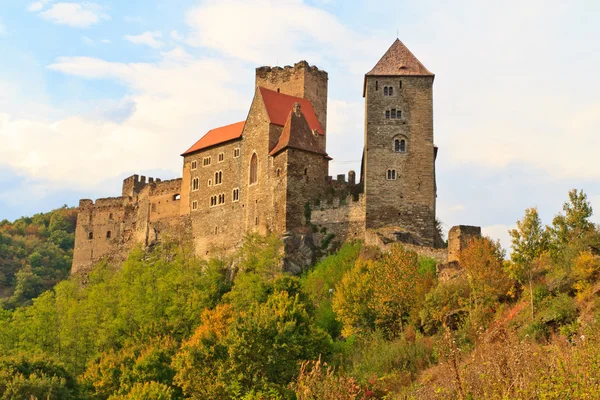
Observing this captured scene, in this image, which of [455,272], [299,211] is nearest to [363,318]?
[455,272]

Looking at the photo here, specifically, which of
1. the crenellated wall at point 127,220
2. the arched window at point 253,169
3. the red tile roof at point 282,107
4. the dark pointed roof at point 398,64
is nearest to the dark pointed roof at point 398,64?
the dark pointed roof at point 398,64

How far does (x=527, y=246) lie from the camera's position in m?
40.7

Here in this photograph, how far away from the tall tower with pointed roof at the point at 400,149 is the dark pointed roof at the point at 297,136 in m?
4.59

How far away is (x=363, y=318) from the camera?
45562 mm

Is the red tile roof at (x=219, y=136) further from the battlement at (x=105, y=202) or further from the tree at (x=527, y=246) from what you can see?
the tree at (x=527, y=246)

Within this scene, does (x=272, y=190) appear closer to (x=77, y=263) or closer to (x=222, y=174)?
(x=222, y=174)

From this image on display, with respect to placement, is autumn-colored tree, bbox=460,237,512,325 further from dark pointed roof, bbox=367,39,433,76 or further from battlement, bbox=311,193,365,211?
dark pointed roof, bbox=367,39,433,76

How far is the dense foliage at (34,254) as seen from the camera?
97938mm

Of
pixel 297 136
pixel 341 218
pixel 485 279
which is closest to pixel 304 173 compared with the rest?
pixel 297 136

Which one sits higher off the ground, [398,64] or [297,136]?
[398,64]

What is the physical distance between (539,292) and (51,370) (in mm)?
24850

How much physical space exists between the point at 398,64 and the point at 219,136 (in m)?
18.1

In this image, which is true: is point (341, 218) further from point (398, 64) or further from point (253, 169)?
point (398, 64)

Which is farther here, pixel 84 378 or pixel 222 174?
pixel 222 174
